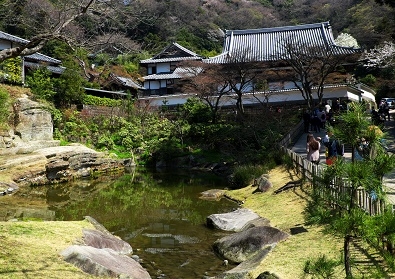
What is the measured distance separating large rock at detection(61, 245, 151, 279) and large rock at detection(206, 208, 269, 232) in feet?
12.2

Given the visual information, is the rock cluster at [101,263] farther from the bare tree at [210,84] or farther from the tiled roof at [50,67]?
the tiled roof at [50,67]

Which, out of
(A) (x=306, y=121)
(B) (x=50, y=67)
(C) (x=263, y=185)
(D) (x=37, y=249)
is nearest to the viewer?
(D) (x=37, y=249)

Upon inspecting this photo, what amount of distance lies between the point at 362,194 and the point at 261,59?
2518cm

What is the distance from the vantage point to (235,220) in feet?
34.8

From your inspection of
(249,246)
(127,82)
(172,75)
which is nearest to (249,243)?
(249,246)

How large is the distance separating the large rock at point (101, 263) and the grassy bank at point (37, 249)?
4.9 inches

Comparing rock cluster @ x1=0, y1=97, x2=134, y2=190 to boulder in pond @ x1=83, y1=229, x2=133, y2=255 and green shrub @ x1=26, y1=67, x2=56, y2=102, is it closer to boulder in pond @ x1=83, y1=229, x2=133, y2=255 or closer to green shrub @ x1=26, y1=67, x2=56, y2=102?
green shrub @ x1=26, y1=67, x2=56, y2=102

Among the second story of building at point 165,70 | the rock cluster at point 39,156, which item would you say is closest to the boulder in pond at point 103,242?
the rock cluster at point 39,156

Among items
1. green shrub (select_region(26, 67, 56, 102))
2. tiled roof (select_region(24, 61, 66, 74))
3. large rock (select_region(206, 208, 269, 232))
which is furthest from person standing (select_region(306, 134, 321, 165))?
tiled roof (select_region(24, 61, 66, 74))

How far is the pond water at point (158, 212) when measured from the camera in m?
8.15

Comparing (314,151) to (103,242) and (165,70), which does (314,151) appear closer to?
(103,242)

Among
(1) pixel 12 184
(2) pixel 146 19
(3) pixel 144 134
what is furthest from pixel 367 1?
(2) pixel 146 19

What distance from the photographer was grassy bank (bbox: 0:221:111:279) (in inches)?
235

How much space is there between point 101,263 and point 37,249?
4.30 ft
